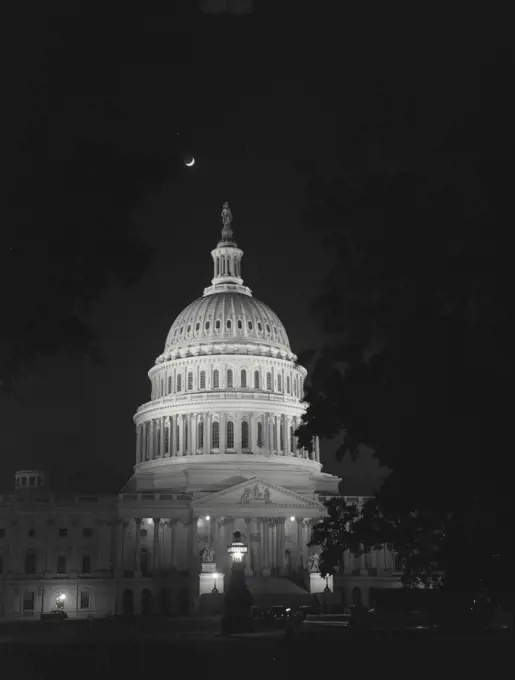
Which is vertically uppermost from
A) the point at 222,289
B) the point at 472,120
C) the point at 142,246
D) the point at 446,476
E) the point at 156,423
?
the point at 222,289

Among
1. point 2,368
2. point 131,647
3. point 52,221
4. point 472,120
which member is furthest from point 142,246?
point 131,647

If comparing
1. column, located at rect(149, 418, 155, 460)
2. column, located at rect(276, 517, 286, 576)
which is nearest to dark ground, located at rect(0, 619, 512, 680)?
column, located at rect(276, 517, 286, 576)

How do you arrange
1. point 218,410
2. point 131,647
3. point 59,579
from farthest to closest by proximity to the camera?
point 218,410, point 59,579, point 131,647

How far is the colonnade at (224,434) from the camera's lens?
438 ft

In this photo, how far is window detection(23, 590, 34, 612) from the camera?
350 ft

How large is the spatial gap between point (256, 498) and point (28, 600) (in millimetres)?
28092

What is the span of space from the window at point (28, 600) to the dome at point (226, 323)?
4520cm

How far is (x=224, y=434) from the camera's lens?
134m

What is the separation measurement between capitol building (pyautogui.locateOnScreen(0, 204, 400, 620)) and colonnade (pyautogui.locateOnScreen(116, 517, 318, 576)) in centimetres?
13

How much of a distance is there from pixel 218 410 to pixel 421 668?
10640cm

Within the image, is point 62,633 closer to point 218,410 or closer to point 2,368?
point 2,368

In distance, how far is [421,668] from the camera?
2830 centimetres

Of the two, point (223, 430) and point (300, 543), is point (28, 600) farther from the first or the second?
point (223, 430)

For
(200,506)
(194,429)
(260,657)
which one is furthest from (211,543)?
(260,657)
